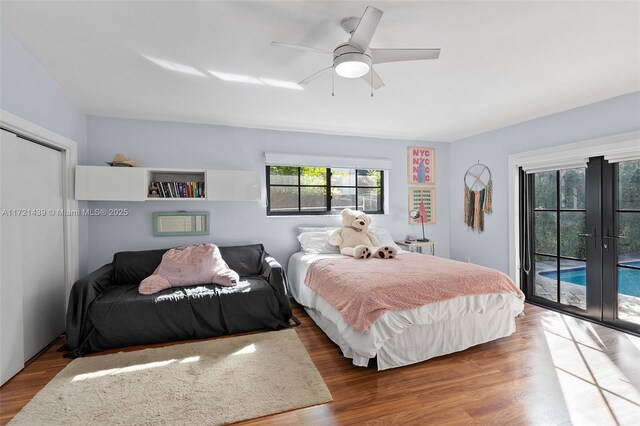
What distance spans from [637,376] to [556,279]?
5.25 feet

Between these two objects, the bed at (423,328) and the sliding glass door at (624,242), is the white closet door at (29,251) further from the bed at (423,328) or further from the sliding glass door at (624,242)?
the sliding glass door at (624,242)

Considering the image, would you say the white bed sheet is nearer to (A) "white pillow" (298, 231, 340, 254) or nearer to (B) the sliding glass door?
(A) "white pillow" (298, 231, 340, 254)

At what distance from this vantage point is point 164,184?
3496mm

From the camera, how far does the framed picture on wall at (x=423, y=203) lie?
4.82m

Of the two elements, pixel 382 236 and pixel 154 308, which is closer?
pixel 154 308

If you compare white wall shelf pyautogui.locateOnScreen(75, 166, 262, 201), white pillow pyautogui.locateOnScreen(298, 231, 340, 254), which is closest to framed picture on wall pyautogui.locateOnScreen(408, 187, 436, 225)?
white pillow pyautogui.locateOnScreen(298, 231, 340, 254)

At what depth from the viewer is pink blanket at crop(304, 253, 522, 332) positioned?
7.47 feet

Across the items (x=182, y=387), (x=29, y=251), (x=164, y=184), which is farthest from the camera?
(x=164, y=184)

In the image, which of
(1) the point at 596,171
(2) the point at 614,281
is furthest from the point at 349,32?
(2) the point at 614,281

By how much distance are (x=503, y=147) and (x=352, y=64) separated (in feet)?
10.5

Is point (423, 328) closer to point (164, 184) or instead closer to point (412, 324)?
point (412, 324)

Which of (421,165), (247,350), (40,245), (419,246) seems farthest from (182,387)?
(421,165)

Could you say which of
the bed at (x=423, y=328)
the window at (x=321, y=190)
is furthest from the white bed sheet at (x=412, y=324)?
the window at (x=321, y=190)

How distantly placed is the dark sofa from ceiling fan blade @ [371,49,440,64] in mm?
2175
